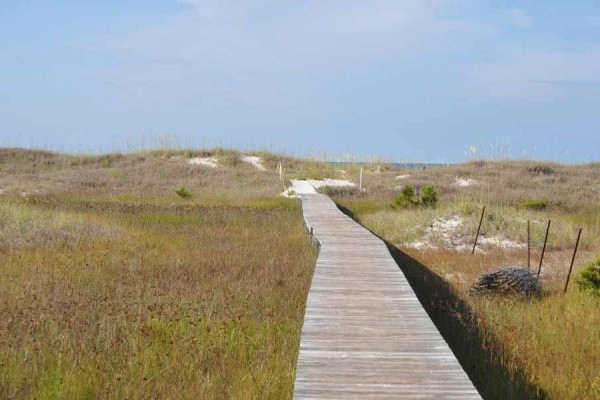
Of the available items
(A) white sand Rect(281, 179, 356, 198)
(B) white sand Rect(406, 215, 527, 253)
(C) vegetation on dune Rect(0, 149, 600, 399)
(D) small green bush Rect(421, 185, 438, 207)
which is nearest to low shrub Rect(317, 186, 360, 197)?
(A) white sand Rect(281, 179, 356, 198)

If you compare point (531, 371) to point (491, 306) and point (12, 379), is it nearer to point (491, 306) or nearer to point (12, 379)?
point (491, 306)

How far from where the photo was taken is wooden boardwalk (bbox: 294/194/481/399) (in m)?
3.64

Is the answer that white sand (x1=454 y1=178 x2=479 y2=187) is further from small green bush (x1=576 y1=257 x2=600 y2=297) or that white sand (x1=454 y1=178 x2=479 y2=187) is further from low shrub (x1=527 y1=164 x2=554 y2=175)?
small green bush (x1=576 y1=257 x2=600 y2=297)

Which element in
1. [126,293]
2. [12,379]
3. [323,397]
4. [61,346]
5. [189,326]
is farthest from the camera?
[126,293]

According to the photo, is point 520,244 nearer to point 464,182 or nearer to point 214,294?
point 214,294

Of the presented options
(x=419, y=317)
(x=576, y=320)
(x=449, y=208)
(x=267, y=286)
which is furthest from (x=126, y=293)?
(x=449, y=208)

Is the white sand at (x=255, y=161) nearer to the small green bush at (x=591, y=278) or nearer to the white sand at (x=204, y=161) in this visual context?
the white sand at (x=204, y=161)

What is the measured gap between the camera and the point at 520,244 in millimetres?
14250

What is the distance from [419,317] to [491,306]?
2726mm

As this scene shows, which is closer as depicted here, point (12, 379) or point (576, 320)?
point (12, 379)

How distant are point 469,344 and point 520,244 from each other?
29.5 ft

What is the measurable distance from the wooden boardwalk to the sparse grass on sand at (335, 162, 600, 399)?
98 centimetres

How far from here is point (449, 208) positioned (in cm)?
1678

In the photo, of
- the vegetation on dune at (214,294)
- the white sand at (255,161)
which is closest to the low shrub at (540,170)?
the vegetation on dune at (214,294)
